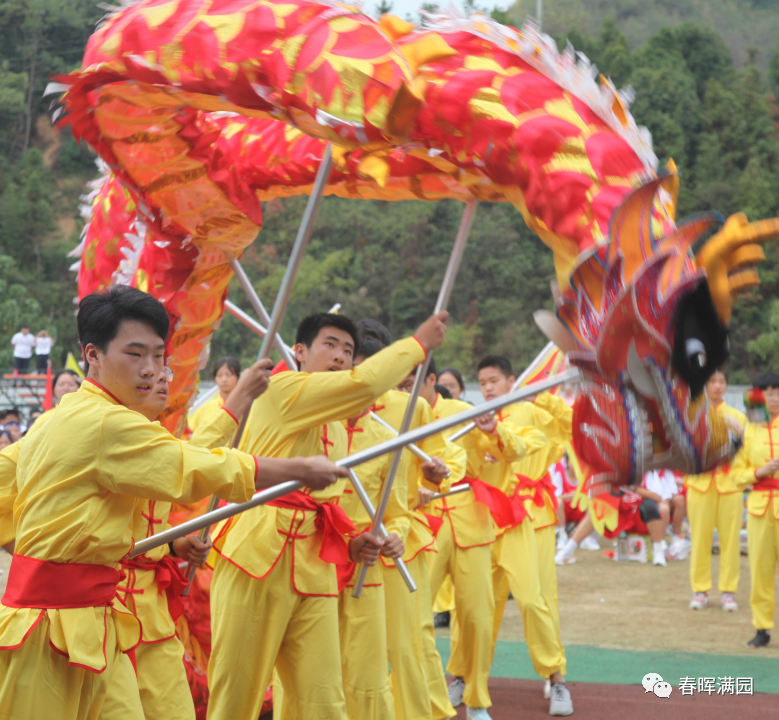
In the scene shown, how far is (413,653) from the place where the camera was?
374 centimetres

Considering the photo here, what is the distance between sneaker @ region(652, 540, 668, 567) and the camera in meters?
8.79

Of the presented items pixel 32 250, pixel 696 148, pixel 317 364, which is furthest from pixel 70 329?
pixel 317 364

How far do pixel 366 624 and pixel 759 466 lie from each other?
12.1 ft

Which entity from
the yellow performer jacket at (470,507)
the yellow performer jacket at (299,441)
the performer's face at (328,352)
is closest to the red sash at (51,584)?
the yellow performer jacket at (299,441)

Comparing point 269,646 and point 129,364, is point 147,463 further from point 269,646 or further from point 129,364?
point 269,646

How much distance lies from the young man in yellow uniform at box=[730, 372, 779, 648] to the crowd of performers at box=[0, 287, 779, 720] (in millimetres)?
1429

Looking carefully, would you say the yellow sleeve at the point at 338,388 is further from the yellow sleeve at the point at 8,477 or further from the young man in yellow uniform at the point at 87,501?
the yellow sleeve at the point at 8,477

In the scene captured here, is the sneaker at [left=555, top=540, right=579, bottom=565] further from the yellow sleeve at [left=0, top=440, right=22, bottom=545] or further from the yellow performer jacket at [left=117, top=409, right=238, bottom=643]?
the yellow sleeve at [left=0, top=440, right=22, bottom=545]

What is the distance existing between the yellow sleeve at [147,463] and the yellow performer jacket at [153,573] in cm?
54

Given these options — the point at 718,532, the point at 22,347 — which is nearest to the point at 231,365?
the point at 718,532

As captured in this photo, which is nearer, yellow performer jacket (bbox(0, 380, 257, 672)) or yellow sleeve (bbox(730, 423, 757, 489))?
yellow performer jacket (bbox(0, 380, 257, 672))

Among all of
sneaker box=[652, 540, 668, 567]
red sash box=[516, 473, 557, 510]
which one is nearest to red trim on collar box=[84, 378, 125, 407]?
red sash box=[516, 473, 557, 510]

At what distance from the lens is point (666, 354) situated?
1.95 metres

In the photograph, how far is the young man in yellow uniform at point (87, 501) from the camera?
2.13 meters
